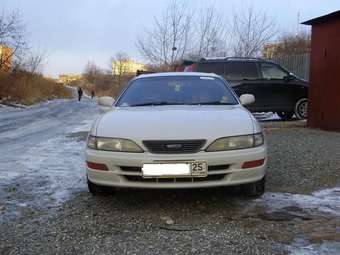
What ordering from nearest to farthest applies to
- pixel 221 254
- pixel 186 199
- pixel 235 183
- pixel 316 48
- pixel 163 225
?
pixel 221 254 < pixel 163 225 < pixel 235 183 < pixel 186 199 < pixel 316 48

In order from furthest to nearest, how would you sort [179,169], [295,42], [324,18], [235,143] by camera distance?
1. [295,42]
2. [324,18]
3. [235,143]
4. [179,169]

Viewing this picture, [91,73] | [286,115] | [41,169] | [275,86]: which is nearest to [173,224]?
[41,169]

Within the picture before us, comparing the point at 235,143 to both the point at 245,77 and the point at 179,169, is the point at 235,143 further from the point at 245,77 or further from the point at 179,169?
the point at 245,77

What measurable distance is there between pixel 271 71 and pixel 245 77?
32.1 inches

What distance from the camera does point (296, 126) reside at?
14.4 metres

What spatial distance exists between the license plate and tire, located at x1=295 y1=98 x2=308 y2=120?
12250 mm

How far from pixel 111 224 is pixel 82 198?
115 cm

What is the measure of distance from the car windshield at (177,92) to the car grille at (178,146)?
1317 millimetres

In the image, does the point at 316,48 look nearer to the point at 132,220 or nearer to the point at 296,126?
the point at 296,126

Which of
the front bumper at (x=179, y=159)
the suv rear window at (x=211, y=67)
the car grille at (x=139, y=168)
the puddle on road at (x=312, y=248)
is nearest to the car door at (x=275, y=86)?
the suv rear window at (x=211, y=67)

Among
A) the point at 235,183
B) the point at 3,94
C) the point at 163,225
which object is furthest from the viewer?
the point at 3,94

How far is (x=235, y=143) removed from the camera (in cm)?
543

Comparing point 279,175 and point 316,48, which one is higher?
point 316,48

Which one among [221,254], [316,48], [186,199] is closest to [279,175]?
[186,199]
